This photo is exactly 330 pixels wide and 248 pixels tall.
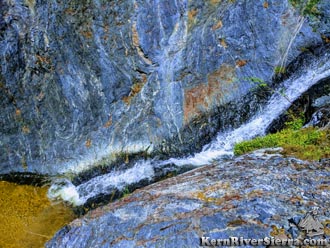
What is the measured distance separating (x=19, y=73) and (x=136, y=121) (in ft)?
8.59

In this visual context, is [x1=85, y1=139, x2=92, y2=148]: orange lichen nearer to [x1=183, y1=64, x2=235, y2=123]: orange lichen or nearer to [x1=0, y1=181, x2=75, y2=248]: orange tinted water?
[x1=0, y1=181, x2=75, y2=248]: orange tinted water

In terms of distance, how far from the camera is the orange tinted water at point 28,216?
630cm

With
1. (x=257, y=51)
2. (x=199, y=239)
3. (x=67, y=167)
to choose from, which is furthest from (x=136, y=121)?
(x=199, y=239)

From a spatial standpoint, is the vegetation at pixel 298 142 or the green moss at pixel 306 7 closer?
the vegetation at pixel 298 142

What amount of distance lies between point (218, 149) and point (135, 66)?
A: 2.44 m

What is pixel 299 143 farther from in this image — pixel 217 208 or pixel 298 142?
pixel 217 208

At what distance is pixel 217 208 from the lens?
4.18m

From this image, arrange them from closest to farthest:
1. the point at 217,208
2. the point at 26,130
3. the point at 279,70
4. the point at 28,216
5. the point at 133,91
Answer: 1. the point at 217,208
2. the point at 28,216
3. the point at 279,70
4. the point at 133,91
5. the point at 26,130

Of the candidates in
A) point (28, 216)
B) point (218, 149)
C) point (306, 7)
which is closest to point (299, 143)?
point (218, 149)

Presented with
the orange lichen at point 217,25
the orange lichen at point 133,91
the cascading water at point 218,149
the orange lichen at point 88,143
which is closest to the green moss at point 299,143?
the cascading water at point 218,149

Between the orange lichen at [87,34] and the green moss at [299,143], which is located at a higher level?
the orange lichen at [87,34]

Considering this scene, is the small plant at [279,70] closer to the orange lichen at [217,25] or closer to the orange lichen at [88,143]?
the orange lichen at [217,25]

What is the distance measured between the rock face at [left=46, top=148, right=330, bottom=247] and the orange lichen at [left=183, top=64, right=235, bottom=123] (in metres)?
2.45

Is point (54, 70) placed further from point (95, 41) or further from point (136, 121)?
point (136, 121)
